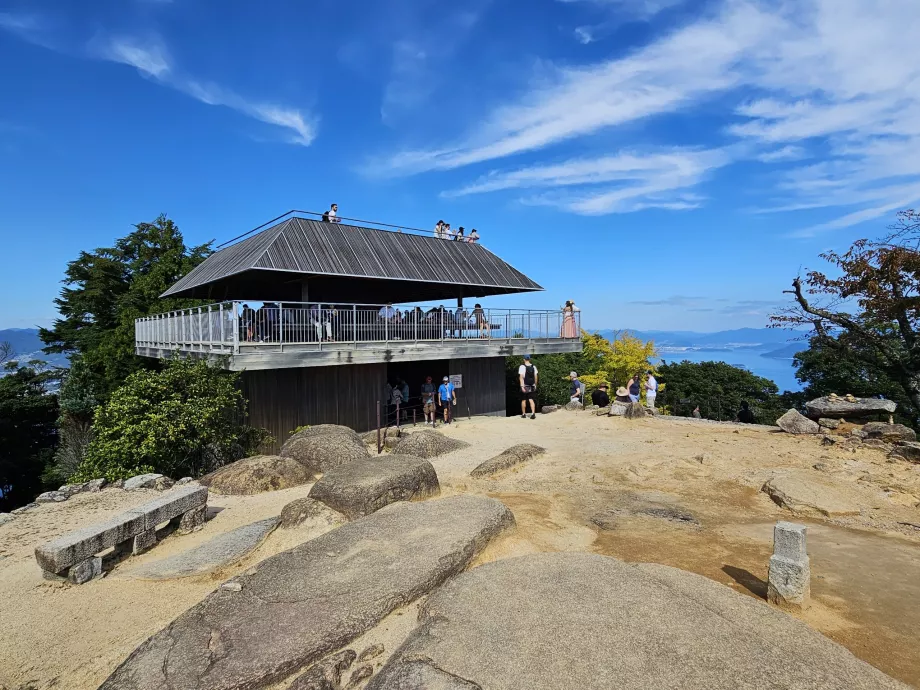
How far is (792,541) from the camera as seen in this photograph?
15.9 feet

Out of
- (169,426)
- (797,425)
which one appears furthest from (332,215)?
(797,425)

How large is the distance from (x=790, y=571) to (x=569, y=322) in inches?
626

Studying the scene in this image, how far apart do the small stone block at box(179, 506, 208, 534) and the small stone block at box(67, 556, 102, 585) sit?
139 cm

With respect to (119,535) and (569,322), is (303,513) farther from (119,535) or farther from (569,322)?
(569,322)

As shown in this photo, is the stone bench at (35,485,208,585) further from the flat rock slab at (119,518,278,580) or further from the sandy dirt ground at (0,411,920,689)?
the flat rock slab at (119,518,278,580)

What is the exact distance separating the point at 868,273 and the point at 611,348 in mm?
12369

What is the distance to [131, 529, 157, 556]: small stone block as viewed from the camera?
6.72 metres

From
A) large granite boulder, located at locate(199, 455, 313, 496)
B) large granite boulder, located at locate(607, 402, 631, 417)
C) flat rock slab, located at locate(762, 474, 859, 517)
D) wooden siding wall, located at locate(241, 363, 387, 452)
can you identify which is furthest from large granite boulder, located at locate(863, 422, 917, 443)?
wooden siding wall, located at locate(241, 363, 387, 452)

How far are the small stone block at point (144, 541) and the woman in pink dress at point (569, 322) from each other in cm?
1564

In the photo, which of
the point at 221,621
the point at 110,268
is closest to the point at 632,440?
the point at 221,621

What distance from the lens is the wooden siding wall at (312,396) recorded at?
14562 millimetres

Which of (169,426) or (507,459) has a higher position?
(169,426)

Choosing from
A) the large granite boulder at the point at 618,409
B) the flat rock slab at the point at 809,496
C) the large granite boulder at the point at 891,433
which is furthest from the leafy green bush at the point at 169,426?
the large granite boulder at the point at 891,433

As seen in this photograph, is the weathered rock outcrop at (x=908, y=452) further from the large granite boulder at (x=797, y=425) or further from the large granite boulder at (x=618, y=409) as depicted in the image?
the large granite boulder at (x=618, y=409)
